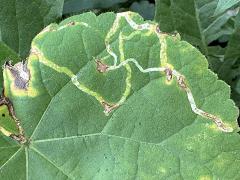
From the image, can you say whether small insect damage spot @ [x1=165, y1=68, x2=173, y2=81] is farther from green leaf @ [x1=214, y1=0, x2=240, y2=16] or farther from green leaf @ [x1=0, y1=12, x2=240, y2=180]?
green leaf @ [x1=214, y1=0, x2=240, y2=16]

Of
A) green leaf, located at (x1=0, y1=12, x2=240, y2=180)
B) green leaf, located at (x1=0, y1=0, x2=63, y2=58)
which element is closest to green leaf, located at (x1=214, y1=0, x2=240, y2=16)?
green leaf, located at (x1=0, y1=12, x2=240, y2=180)

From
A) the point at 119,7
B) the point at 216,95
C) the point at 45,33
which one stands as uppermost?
the point at 45,33

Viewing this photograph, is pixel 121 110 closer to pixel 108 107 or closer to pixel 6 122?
pixel 108 107

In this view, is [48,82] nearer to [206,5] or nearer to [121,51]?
[121,51]

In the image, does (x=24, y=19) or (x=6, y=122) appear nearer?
(x=6, y=122)

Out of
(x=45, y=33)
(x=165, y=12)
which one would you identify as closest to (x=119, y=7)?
(x=165, y=12)

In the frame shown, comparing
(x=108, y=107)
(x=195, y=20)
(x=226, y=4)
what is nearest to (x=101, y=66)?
Answer: (x=108, y=107)
